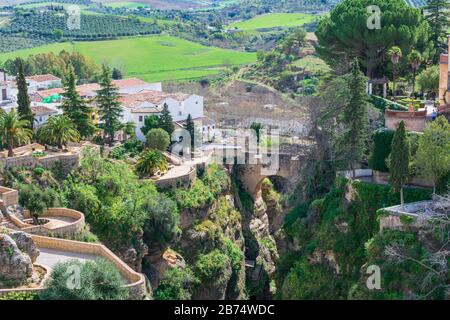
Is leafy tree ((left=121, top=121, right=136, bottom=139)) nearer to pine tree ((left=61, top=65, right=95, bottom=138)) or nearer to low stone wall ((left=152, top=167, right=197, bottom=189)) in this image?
pine tree ((left=61, top=65, right=95, bottom=138))

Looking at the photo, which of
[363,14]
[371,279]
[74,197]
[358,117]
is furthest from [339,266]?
[363,14]

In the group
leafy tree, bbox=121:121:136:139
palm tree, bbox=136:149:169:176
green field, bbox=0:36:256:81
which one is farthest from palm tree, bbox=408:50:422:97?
green field, bbox=0:36:256:81

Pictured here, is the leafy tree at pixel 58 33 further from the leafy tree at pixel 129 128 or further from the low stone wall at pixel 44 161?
the low stone wall at pixel 44 161

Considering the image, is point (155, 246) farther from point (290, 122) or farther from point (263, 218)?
point (290, 122)

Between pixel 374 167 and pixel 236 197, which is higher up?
pixel 374 167

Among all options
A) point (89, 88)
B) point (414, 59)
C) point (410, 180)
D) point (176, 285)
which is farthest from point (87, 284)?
point (89, 88)

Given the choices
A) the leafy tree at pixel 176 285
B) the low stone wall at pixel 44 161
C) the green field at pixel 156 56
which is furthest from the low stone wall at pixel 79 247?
the green field at pixel 156 56
